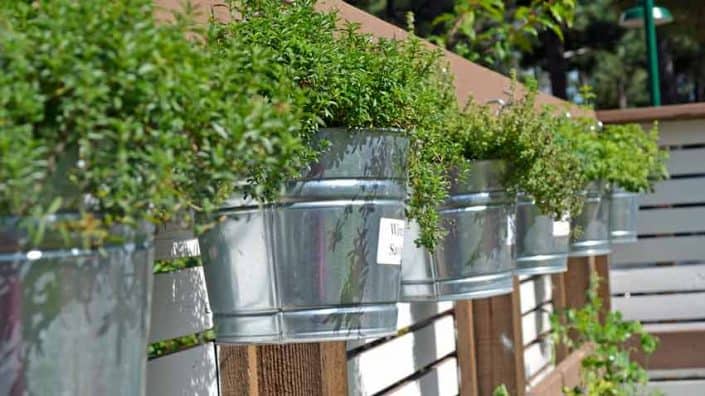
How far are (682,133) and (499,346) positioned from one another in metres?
2.67

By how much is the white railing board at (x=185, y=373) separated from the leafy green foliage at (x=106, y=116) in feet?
2.56

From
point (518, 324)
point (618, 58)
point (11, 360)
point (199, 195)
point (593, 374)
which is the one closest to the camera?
point (11, 360)

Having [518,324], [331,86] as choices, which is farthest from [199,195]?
[518,324]

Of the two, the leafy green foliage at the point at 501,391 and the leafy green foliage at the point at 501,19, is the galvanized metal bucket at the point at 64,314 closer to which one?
the leafy green foliage at the point at 501,391

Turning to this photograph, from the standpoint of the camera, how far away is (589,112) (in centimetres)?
490

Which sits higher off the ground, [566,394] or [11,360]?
[11,360]

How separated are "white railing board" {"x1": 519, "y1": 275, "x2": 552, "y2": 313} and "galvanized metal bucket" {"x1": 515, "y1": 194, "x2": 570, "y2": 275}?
5.10 ft

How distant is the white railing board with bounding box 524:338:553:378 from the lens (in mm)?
5009

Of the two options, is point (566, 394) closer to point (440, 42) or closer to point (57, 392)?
point (440, 42)

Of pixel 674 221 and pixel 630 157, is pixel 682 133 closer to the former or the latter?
pixel 674 221

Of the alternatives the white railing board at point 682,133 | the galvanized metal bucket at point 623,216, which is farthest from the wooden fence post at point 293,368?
the white railing board at point 682,133

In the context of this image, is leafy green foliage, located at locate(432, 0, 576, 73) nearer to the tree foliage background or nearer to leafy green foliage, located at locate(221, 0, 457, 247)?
leafy green foliage, located at locate(221, 0, 457, 247)

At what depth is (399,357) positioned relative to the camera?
10.9 ft

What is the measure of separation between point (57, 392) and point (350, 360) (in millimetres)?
1771
